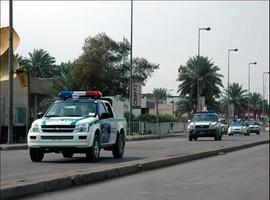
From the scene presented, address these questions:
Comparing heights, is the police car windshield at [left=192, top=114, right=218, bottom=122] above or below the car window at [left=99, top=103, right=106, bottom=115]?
below

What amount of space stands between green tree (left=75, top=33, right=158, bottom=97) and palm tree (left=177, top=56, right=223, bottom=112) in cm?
2897

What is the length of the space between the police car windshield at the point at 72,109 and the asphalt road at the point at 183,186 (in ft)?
10.9

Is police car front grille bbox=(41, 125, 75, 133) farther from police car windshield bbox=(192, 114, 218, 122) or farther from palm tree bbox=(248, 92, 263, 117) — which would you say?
palm tree bbox=(248, 92, 263, 117)

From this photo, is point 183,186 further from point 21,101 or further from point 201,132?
point 21,101

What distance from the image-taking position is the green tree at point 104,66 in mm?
58625

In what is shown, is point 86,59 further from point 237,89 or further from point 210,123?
point 237,89

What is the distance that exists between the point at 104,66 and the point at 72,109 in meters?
39.9

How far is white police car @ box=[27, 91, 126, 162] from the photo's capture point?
18500 millimetres

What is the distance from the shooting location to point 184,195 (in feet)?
38.3

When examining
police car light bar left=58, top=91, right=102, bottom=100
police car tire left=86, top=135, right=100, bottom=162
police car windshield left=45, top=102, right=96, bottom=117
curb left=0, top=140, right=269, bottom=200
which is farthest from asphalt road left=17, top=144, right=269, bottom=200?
police car light bar left=58, top=91, right=102, bottom=100


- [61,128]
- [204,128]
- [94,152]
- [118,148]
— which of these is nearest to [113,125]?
[118,148]

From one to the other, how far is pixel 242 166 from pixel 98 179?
678cm

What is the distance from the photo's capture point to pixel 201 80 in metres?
88.4

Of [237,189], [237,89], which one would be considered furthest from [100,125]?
[237,89]
